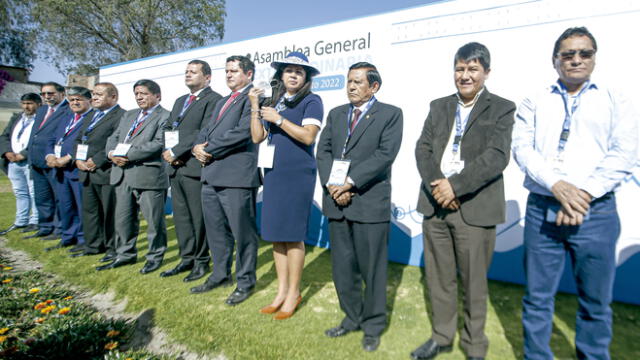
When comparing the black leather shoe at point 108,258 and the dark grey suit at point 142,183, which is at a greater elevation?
the dark grey suit at point 142,183

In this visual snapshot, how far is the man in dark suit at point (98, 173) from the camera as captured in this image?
13.5ft

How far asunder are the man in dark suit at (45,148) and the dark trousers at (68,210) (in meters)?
0.38

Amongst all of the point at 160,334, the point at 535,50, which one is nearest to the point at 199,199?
the point at 160,334

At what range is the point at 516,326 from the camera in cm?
276

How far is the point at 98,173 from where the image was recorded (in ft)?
13.6

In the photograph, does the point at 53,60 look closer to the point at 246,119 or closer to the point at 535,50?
the point at 246,119

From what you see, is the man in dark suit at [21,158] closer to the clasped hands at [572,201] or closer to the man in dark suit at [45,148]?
the man in dark suit at [45,148]

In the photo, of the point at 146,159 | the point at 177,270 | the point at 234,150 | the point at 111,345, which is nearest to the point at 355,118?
the point at 234,150

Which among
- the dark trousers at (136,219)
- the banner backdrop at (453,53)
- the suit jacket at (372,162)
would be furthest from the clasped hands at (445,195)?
the dark trousers at (136,219)

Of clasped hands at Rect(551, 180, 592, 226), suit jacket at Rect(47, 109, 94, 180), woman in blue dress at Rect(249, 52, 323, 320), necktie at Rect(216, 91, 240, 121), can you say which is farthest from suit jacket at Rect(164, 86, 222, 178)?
clasped hands at Rect(551, 180, 592, 226)

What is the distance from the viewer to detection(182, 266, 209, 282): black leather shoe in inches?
141

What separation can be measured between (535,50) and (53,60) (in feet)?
77.4

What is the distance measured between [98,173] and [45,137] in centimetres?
161

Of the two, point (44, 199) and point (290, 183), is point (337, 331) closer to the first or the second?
point (290, 183)
